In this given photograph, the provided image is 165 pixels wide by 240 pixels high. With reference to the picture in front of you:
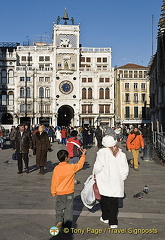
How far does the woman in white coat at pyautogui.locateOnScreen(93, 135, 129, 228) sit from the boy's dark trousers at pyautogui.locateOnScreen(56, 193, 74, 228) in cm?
58

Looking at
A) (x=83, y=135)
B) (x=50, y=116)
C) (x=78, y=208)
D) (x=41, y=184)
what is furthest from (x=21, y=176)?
(x=50, y=116)

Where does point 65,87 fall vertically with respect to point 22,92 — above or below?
above

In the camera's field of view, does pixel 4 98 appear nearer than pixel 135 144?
No

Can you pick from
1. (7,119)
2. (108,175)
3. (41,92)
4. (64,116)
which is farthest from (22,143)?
(64,116)

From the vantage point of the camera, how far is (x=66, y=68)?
2173 inches

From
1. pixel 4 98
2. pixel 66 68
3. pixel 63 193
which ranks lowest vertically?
pixel 63 193

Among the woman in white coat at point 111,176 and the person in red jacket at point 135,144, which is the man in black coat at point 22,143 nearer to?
the person in red jacket at point 135,144

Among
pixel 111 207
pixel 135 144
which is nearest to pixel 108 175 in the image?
pixel 111 207

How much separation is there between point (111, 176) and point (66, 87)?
2006 inches

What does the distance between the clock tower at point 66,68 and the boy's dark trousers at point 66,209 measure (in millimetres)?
49478

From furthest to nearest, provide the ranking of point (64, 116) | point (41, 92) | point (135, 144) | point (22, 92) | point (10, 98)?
point (64, 116) < point (41, 92) < point (10, 98) < point (22, 92) < point (135, 144)

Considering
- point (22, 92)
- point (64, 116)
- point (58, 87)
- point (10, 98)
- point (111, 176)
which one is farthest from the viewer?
point (64, 116)

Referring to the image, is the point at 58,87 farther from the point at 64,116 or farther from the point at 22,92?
the point at 22,92

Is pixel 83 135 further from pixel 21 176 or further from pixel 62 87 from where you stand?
pixel 62 87
